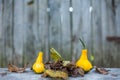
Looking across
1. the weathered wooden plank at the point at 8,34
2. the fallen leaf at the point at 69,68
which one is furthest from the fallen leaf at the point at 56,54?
the weathered wooden plank at the point at 8,34

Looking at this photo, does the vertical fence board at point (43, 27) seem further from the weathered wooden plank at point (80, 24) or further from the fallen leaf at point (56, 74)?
the fallen leaf at point (56, 74)

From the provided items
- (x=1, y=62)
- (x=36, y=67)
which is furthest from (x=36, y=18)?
(x=36, y=67)

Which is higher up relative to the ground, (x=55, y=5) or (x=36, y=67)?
(x=55, y=5)

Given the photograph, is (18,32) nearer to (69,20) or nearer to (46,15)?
(46,15)

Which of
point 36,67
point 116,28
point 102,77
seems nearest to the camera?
point 102,77

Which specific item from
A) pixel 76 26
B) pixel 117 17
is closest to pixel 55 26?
pixel 76 26

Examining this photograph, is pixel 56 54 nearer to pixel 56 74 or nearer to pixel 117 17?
pixel 56 74
